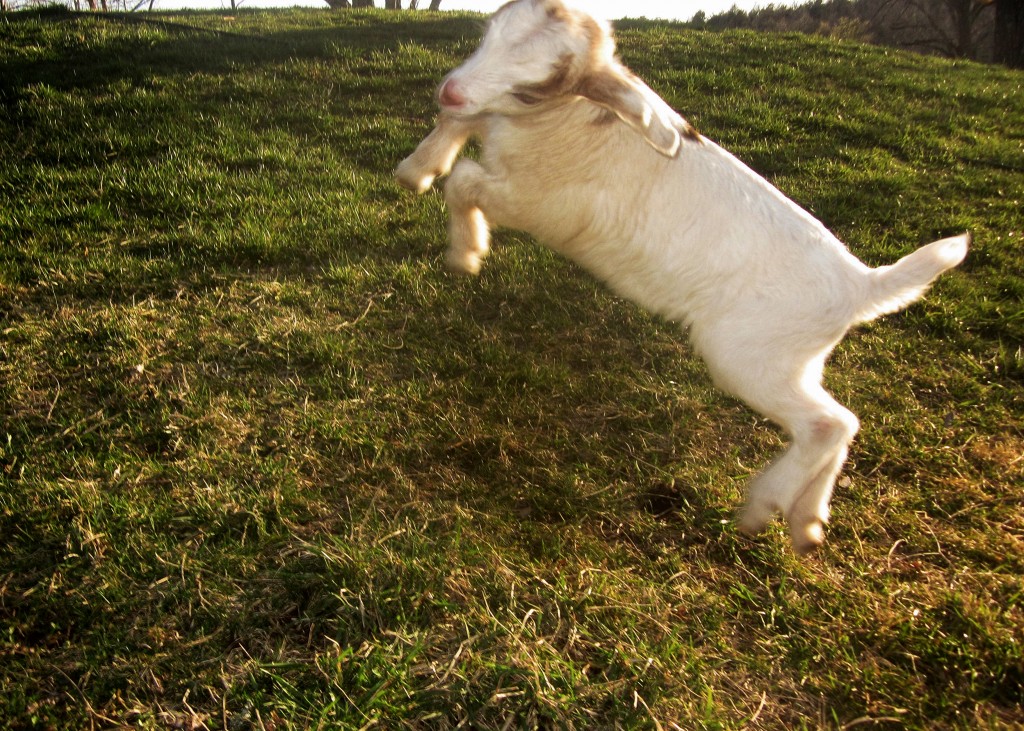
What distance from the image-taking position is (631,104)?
2619 mm

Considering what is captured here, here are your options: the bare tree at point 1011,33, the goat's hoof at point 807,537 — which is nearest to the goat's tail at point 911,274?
the goat's hoof at point 807,537

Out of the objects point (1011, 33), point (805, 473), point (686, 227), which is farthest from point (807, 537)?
point (1011, 33)

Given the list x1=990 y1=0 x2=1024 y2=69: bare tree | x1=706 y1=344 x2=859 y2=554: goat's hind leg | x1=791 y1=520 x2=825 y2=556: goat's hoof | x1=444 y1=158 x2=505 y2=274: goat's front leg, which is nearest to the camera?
x1=706 y1=344 x2=859 y2=554: goat's hind leg

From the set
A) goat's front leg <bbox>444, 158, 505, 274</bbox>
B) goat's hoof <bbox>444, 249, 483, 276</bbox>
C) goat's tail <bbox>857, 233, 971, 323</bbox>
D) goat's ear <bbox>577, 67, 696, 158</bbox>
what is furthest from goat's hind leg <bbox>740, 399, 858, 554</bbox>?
goat's hoof <bbox>444, 249, 483, 276</bbox>

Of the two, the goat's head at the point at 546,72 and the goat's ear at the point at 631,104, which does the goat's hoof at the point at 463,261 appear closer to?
the goat's head at the point at 546,72

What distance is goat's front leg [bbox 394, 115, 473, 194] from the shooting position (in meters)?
3.45

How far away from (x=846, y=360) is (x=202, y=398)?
361 cm

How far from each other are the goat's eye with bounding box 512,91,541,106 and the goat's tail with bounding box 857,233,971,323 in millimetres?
1516

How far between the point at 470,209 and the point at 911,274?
1934 mm

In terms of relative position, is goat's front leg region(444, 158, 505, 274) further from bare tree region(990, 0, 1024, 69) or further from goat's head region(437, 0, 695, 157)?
bare tree region(990, 0, 1024, 69)

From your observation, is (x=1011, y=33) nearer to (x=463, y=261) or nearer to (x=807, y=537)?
(x=463, y=261)

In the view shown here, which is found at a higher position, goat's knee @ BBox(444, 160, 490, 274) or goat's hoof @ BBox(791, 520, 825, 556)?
goat's knee @ BBox(444, 160, 490, 274)

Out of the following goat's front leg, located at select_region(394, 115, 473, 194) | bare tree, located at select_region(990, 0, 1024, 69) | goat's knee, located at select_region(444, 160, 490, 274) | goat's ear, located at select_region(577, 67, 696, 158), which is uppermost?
bare tree, located at select_region(990, 0, 1024, 69)

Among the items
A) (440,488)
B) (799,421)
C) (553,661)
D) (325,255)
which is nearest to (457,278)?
(325,255)
